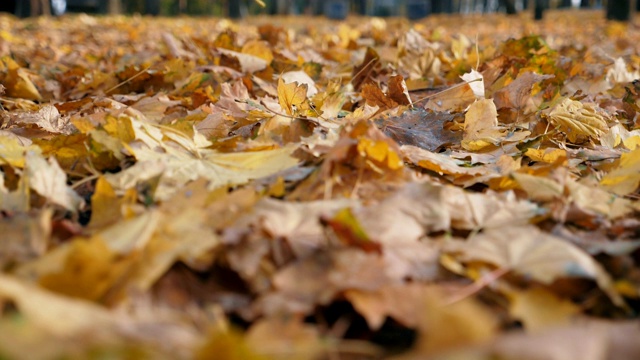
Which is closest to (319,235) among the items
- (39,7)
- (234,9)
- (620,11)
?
(620,11)

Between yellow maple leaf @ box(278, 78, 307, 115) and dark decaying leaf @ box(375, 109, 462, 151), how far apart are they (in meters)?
0.20

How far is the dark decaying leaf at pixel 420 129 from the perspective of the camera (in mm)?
1399

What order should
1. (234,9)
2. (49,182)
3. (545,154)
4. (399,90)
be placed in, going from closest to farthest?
(49,182)
(545,154)
(399,90)
(234,9)

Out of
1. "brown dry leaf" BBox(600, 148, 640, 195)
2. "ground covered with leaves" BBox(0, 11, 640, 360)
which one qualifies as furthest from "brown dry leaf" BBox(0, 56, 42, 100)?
"brown dry leaf" BBox(600, 148, 640, 195)

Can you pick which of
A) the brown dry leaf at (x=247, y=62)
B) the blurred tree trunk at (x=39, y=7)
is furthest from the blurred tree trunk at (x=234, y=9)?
the brown dry leaf at (x=247, y=62)

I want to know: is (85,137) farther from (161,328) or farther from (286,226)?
(161,328)

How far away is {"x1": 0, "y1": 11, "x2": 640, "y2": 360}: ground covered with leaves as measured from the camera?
0.56 metres

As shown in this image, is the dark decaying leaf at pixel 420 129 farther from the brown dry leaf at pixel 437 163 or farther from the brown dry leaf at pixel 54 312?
the brown dry leaf at pixel 54 312

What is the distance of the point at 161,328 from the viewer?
1.94ft

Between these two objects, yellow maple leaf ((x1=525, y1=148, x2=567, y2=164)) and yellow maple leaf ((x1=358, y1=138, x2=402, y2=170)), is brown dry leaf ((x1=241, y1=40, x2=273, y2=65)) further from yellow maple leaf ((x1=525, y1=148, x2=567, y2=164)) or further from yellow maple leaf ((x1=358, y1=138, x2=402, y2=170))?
yellow maple leaf ((x1=358, y1=138, x2=402, y2=170))

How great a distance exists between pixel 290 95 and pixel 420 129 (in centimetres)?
33

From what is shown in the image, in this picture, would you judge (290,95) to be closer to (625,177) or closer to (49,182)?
(49,182)

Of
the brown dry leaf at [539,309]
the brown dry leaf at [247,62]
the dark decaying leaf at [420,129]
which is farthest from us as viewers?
the brown dry leaf at [247,62]

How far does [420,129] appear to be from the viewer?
143 centimetres
